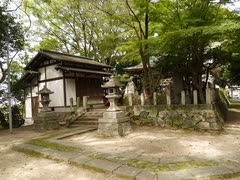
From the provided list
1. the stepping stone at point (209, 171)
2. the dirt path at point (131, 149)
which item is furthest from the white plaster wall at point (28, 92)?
the stepping stone at point (209, 171)

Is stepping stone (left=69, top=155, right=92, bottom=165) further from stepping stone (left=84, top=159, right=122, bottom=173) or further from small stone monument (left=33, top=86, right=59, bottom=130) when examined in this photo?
small stone monument (left=33, top=86, right=59, bottom=130)

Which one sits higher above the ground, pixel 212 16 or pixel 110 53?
pixel 110 53

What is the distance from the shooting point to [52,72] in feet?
49.1

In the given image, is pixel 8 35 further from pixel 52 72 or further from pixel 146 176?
pixel 146 176

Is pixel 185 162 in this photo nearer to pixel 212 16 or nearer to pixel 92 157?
pixel 92 157

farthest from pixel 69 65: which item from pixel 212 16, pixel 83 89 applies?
pixel 212 16

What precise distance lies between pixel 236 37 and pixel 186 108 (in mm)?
3757

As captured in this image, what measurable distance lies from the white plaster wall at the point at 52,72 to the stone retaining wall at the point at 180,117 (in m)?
7.00

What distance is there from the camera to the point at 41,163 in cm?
513

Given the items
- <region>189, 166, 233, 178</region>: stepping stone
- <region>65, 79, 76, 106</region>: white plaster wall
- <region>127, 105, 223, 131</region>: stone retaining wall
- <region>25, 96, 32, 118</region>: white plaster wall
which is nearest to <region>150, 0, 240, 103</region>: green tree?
<region>127, 105, 223, 131</region>: stone retaining wall

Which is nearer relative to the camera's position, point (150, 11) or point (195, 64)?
point (150, 11)

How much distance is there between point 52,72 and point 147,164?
12.5 metres

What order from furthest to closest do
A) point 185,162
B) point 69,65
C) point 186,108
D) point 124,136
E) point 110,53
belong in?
point 110,53 → point 69,65 → point 186,108 → point 124,136 → point 185,162

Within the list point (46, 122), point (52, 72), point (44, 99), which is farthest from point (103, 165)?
point (52, 72)
